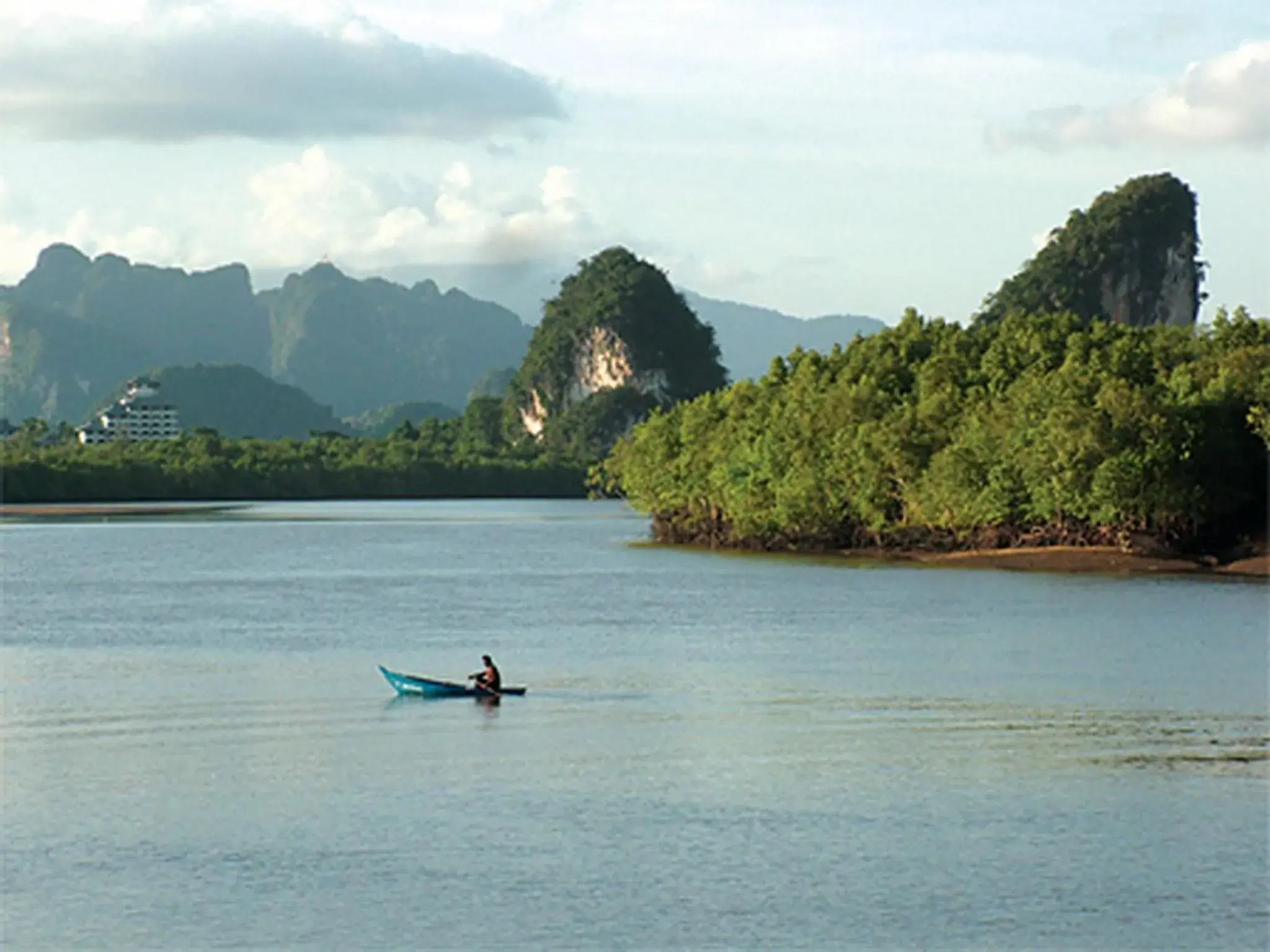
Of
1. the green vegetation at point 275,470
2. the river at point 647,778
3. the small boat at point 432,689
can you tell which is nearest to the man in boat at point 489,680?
the small boat at point 432,689

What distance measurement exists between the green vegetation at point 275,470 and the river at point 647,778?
303 feet

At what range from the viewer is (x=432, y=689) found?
29734 millimetres

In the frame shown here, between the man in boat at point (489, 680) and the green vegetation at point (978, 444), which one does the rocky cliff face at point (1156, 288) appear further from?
the man in boat at point (489, 680)

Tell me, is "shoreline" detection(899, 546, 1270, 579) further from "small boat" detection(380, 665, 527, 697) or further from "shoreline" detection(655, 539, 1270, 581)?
"small boat" detection(380, 665, 527, 697)

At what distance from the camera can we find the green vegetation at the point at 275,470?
451ft

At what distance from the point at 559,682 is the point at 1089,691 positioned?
317 inches

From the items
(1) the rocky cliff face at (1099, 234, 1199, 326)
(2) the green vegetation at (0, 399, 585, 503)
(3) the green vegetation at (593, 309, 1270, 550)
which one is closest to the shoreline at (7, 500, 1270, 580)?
(3) the green vegetation at (593, 309, 1270, 550)

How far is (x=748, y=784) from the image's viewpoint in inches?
882

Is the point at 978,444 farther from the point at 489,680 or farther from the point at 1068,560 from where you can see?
the point at 489,680

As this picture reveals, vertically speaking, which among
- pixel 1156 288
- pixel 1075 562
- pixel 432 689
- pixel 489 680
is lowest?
pixel 432 689

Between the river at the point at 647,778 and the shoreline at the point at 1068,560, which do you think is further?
the shoreline at the point at 1068,560

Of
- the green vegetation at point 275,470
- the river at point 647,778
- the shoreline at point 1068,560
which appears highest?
the green vegetation at point 275,470

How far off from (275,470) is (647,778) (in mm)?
128827

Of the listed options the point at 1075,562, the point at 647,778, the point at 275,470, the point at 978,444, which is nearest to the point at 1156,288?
the point at 275,470
